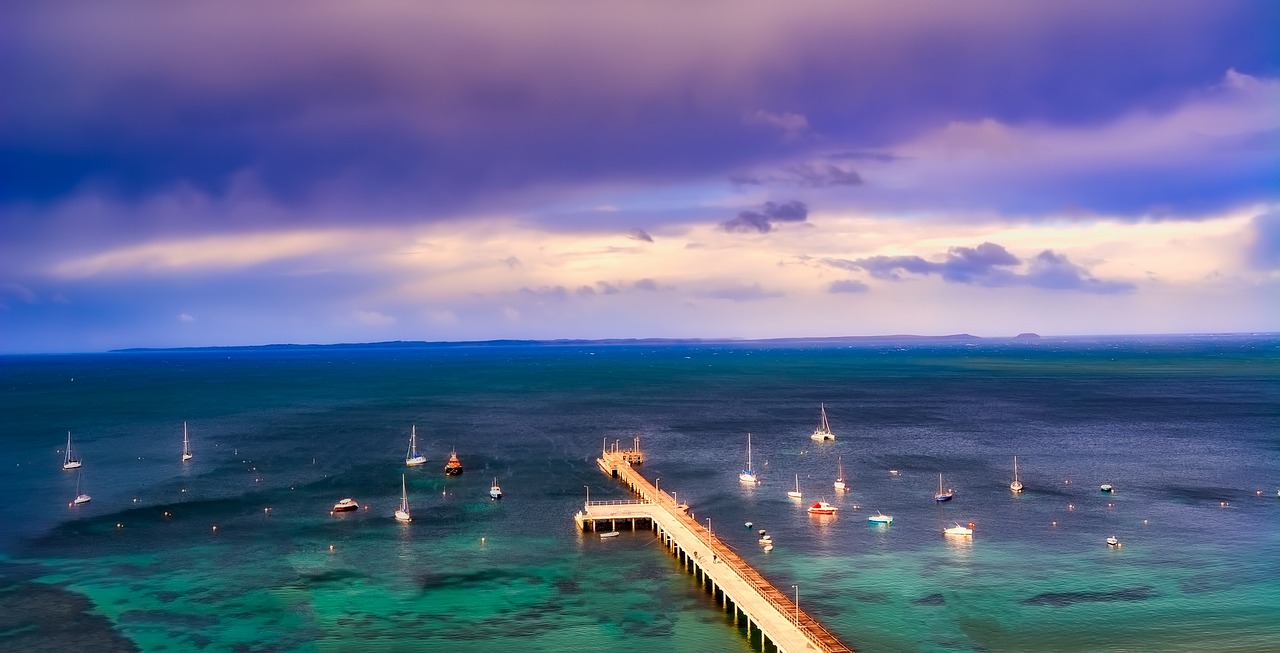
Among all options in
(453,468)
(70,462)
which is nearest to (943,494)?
(453,468)

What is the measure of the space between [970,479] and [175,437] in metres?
135

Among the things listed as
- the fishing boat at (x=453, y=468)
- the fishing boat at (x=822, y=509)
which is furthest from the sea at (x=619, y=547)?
the fishing boat at (x=453, y=468)

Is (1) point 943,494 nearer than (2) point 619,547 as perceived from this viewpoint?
No

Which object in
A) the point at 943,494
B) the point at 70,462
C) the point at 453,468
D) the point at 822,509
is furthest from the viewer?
the point at 70,462

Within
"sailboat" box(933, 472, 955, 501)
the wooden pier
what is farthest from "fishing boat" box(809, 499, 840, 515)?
the wooden pier

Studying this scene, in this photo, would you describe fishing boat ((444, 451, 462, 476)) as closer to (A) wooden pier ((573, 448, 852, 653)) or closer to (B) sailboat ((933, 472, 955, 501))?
(A) wooden pier ((573, 448, 852, 653))

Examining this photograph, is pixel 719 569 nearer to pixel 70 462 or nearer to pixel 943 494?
pixel 943 494

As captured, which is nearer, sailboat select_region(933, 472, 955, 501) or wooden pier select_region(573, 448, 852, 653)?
wooden pier select_region(573, 448, 852, 653)

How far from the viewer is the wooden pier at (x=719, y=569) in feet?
192

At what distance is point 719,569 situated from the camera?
71.9 m

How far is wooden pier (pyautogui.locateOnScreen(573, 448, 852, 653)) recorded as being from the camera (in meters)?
58.4

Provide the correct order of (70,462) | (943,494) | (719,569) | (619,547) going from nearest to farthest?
1. (719,569)
2. (619,547)
3. (943,494)
4. (70,462)

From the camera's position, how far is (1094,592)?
68.4 meters

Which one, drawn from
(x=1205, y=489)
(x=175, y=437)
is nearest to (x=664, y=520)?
(x=1205, y=489)
